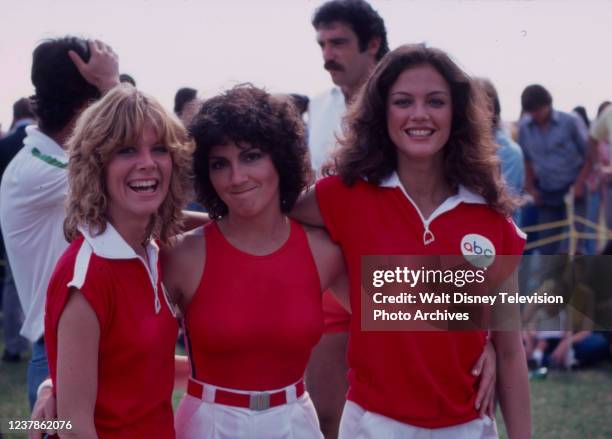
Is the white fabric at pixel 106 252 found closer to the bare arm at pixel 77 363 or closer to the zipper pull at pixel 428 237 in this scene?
the bare arm at pixel 77 363

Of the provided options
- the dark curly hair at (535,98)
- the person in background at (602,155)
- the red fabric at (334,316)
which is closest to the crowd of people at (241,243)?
the red fabric at (334,316)

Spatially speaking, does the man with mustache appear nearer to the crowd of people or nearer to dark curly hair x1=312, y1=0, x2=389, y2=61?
dark curly hair x1=312, y1=0, x2=389, y2=61

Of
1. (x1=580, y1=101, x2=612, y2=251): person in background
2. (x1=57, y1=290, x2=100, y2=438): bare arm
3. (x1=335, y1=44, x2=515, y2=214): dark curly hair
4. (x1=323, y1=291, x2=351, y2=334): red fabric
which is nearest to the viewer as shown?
(x1=57, y1=290, x2=100, y2=438): bare arm

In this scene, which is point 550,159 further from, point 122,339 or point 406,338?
point 122,339

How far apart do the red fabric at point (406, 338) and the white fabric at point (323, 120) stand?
137 centimetres

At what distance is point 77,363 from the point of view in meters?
1.78

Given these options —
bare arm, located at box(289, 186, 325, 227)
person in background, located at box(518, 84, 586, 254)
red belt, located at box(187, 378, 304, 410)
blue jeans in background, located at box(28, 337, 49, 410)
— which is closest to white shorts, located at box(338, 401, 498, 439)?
red belt, located at box(187, 378, 304, 410)

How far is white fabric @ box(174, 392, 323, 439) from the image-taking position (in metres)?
2.07

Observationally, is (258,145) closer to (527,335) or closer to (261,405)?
(261,405)

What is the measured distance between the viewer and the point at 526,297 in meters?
2.63

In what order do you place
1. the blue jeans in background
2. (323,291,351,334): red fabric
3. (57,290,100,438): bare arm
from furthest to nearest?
1. (323,291,351,334): red fabric
2. the blue jeans in background
3. (57,290,100,438): bare arm

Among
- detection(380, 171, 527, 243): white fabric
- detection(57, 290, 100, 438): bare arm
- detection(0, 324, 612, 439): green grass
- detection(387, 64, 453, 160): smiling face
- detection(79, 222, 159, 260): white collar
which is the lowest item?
detection(0, 324, 612, 439): green grass

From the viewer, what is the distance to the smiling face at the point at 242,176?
2137 millimetres

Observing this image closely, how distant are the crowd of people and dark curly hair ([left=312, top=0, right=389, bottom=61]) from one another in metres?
1.20
